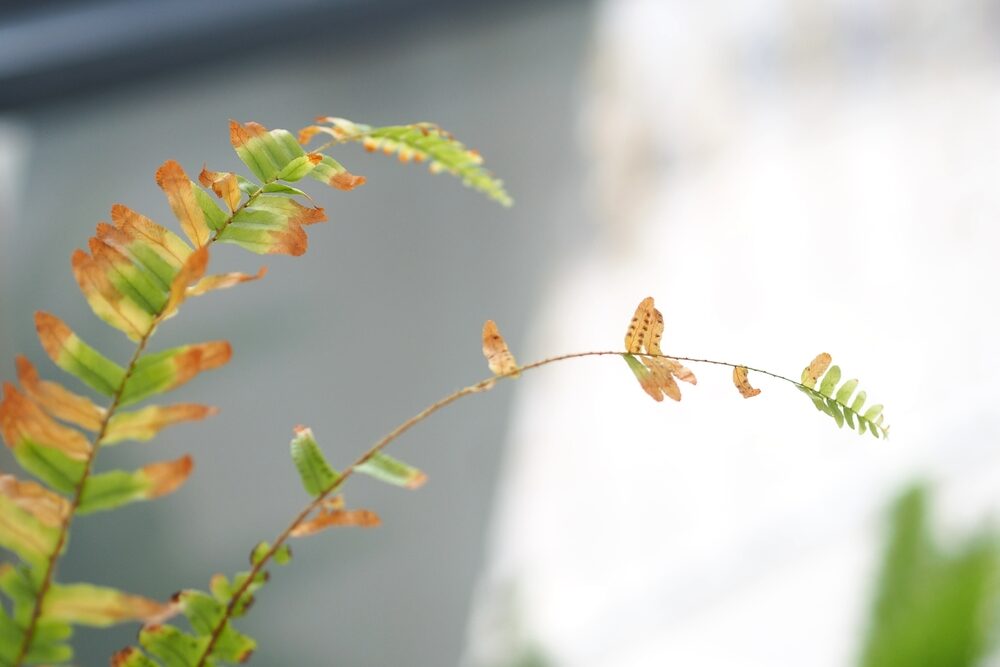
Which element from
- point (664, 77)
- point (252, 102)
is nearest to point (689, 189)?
point (664, 77)

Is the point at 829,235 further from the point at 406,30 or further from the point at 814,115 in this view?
the point at 406,30

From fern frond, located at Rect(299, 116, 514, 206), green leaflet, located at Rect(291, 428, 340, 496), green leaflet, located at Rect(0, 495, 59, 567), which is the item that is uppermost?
fern frond, located at Rect(299, 116, 514, 206)

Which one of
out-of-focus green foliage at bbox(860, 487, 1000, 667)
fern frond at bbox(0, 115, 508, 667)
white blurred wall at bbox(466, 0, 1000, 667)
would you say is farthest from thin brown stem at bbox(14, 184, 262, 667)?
white blurred wall at bbox(466, 0, 1000, 667)

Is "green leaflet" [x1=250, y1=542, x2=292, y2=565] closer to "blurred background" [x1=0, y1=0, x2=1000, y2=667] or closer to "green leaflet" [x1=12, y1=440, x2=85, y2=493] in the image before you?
"green leaflet" [x1=12, y1=440, x2=85, y2=493]

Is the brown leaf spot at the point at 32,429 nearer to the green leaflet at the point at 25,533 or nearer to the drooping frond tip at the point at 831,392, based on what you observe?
the green leaflet at the point at 25,533

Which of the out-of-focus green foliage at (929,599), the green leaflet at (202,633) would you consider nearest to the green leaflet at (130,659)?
the green leaflet at (202,633)

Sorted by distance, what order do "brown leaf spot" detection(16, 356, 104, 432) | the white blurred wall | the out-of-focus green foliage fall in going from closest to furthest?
"brown leaf spot" detection(16, 356, 104, 432) → the out-of-focus green foliage → the white blurred wall

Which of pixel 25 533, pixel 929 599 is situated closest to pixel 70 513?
pixel 25 533
